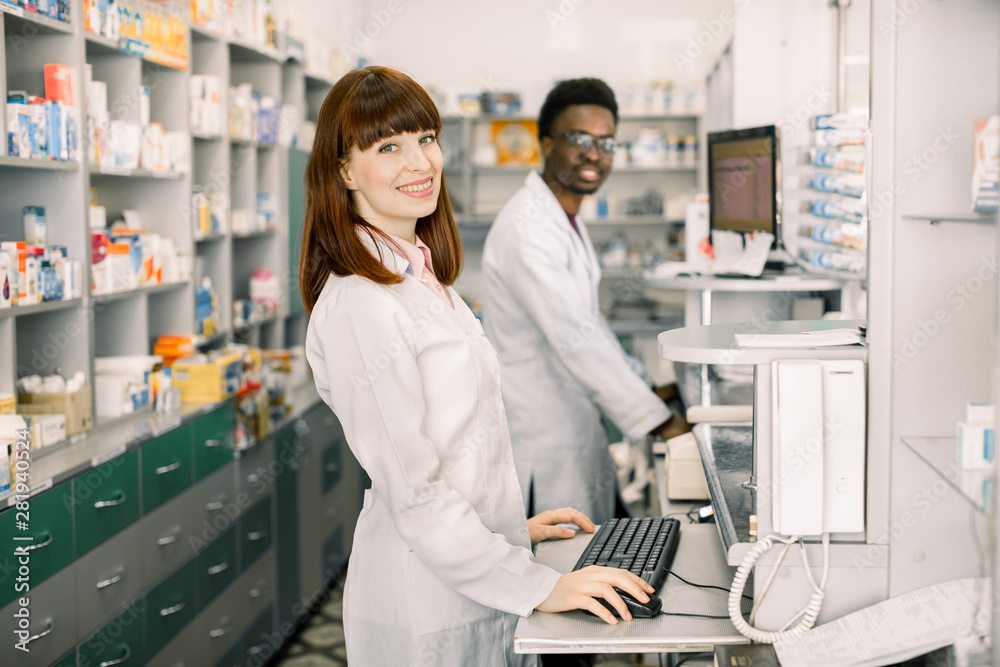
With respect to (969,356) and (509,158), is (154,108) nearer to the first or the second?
(969,356)

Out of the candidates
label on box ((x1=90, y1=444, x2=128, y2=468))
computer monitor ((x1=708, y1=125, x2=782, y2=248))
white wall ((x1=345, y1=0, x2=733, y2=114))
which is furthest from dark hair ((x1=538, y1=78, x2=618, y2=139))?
white wall ((x1=345, y1=0, x2=733, y2=114))

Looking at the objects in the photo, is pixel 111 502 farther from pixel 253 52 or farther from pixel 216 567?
pixel 253 52

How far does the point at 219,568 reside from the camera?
3.12 meters

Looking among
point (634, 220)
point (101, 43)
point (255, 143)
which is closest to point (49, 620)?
point (101, 43)

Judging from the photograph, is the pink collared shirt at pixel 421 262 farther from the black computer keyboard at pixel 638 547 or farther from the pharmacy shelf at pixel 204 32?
the pharmacy shelf at pixel 204 32

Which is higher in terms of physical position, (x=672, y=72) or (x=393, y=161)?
(x=672, y=72)

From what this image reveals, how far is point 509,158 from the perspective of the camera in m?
6.58

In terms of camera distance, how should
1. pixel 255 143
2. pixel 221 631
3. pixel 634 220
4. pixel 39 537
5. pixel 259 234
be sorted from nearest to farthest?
pixel 39 537
pixel 221 631
pixel 255 143
pixel 259 234
pixel 634 220

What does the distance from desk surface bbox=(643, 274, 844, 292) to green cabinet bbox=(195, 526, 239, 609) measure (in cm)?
162

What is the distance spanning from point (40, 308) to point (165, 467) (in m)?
0.57

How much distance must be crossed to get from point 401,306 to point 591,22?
18.4 feet

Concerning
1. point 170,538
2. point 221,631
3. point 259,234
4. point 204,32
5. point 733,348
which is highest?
point 204,32

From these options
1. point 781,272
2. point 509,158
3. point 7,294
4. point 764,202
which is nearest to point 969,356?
point 764,202

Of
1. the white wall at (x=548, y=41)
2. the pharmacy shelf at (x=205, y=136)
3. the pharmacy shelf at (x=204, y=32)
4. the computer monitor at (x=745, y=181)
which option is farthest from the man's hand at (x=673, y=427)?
the white wall at (x=548, y=41)
